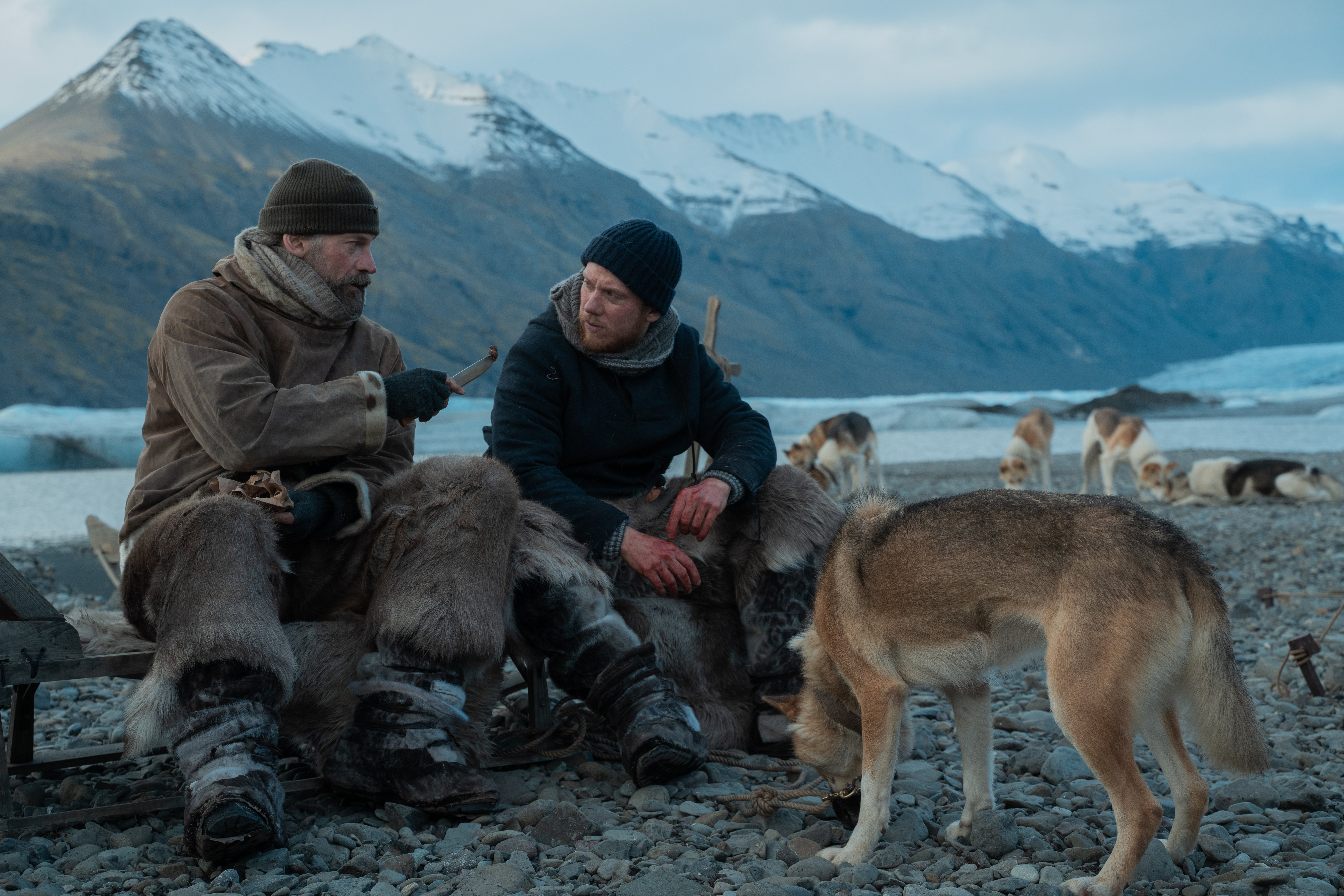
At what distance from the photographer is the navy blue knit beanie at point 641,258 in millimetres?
4312

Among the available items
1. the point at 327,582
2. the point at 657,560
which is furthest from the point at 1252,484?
the point at 327,582

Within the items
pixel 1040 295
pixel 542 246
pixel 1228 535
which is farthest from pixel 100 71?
pixel 1228 535

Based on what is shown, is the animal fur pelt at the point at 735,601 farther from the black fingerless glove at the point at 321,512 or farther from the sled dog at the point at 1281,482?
the sled dog at the point at 1281,482

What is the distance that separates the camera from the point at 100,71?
13475cm

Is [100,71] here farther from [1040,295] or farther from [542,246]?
[1040,295]

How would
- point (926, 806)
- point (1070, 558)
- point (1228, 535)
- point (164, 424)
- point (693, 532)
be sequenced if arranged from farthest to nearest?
point (1228, 535), point (693, 532), point (164, 424), point (926, 806), point (1070, 558)

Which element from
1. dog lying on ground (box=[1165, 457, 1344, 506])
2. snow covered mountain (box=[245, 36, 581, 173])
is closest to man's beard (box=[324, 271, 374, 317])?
dog lying on ground (box=[1165, 457, 1344, 506])

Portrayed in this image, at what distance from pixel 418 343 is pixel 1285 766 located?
98393mm

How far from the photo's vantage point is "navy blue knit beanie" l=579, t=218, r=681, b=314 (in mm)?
4312

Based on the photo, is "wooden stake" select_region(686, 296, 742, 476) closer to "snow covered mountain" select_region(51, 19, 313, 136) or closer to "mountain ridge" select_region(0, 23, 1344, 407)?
"mountain ridge" select_region(0, 23, 1344, 407)

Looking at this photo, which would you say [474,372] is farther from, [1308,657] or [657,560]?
[1308,657]

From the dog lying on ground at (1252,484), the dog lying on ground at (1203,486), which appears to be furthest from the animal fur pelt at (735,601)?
the dog lying on ground at (1203,486)

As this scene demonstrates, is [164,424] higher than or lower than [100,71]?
lower

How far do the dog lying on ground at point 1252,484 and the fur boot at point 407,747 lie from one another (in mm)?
16040
